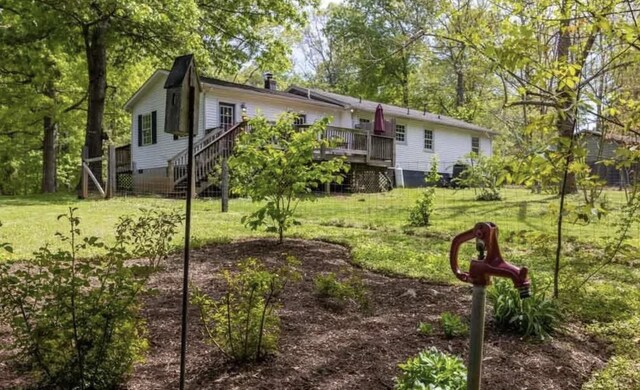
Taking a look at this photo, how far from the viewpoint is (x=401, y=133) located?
842 inches

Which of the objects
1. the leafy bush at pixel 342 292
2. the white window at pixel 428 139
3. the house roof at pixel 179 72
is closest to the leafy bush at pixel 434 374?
the leafy bush at pixel 342 292

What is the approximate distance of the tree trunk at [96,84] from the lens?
14922 mm

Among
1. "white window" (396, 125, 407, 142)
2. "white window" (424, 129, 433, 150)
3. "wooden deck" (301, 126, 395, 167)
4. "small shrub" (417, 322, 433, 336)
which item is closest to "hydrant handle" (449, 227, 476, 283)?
"small shrub" (417, 322, 433, 336)

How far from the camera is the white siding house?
52.5 ft

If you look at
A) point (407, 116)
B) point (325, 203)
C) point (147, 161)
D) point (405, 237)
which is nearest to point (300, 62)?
point (407, 116)

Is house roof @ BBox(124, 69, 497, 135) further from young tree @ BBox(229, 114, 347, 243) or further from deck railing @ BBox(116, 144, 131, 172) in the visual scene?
young tree @ BBox(229, 114, 347, 243)

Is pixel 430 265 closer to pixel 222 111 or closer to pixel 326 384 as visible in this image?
pixel 326 384

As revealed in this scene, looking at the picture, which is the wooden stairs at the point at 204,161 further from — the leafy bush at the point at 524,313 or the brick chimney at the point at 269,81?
the leafy bush at the point at 524,313

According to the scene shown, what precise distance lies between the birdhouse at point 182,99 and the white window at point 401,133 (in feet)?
63.7

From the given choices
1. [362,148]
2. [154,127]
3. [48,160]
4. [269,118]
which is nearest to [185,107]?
[362,148]

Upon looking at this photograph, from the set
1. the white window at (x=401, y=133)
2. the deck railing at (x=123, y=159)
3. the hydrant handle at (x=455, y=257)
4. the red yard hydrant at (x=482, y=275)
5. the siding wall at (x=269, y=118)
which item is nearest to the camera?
the red yard hydrant at (x=482, y=275)

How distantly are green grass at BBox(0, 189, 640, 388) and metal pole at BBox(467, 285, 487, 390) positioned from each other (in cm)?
124

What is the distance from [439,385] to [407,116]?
63.8ft

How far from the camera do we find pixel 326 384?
2389mm
